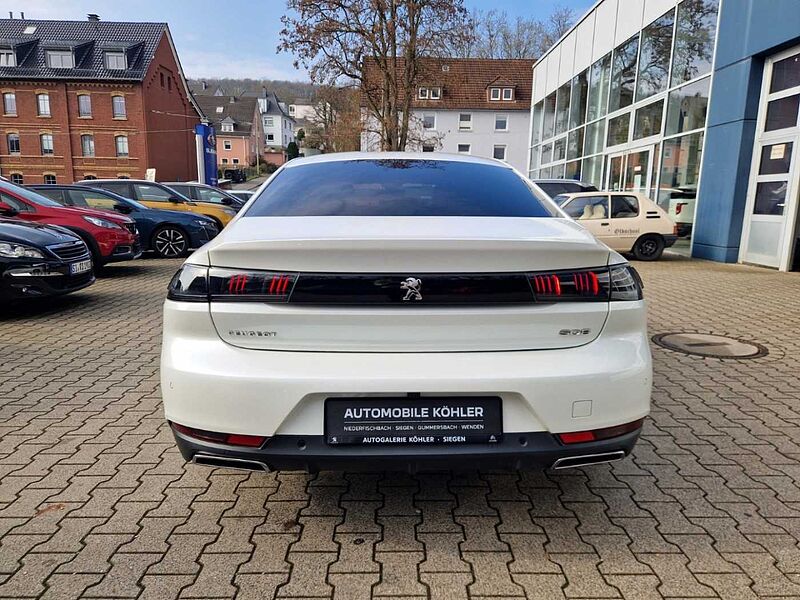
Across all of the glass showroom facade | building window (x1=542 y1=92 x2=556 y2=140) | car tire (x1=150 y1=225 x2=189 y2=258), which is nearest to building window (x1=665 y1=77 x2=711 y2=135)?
the glass showroom facade

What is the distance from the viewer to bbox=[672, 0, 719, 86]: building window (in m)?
13.0

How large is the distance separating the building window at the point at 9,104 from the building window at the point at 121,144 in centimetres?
708

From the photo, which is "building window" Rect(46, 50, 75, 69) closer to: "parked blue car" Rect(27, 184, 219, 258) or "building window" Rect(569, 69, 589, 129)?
"building window" Rect(569, 69, 589, 129)

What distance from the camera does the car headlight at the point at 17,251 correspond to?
6230 mm

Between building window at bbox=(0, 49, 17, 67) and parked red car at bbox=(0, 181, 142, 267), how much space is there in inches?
1558

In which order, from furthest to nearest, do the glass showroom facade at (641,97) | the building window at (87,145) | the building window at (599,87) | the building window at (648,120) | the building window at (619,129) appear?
1. the building window at (87,145)
2. the building window at (599,87)
3. the building window at (619,129)
4. the building window at (648,120)
5. the glass showroom facade at (641,97)

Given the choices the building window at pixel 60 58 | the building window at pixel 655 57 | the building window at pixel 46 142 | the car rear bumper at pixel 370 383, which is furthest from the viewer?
the building window at pixel 46 142

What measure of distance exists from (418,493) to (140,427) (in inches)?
74.1

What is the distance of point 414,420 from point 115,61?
150 feet

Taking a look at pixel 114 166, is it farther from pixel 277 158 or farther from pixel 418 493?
pixel 277 158

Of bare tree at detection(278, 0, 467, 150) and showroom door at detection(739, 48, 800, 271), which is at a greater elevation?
bare tree at detection(278, 0, 467, 150)

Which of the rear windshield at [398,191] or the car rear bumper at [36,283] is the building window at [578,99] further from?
the rear windshield at [398,191]

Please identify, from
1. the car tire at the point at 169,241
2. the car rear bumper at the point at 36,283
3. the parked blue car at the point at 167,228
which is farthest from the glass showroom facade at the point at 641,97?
the car rear bumper at the point at 36,283

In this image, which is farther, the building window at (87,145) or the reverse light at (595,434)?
the building window at (87,145)
